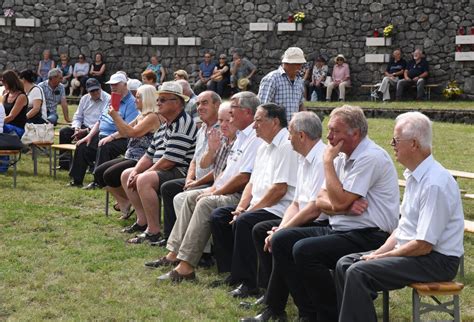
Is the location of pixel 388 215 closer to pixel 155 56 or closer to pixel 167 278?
pixel 167 278

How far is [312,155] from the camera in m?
5.46

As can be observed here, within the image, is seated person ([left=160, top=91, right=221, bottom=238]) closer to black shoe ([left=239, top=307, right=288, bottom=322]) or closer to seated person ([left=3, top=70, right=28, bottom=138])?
black shoe ([left=239, top=307, right=288, bottom=322])

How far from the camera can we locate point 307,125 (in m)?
5.55

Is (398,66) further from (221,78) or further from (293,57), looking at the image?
(293,57)

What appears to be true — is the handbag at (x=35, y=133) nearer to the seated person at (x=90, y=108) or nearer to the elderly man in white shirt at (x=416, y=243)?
the seated person at (x=90, y=108)

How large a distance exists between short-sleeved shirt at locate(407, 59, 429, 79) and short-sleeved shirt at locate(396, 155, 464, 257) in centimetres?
1508

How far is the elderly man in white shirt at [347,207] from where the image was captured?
503 cm

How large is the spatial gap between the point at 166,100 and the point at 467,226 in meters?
2.68

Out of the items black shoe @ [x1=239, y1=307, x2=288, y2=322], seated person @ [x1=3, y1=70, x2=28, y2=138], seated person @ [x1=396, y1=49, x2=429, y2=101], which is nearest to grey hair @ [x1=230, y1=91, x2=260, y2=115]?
black shoe @ [x1=239, y1=307, x2=288, y2=322]

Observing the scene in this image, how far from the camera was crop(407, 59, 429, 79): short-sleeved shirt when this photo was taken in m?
19.3

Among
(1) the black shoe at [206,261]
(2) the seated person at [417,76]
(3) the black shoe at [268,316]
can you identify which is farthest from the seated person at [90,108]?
(2) the seated person at [417,76]

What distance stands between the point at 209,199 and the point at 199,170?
71cm

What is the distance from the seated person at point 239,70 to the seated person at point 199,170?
13.7 meters

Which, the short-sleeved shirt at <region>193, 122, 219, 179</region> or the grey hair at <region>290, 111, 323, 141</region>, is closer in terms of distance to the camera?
the grey hair at <region>290, 111, 323, 141</region>
